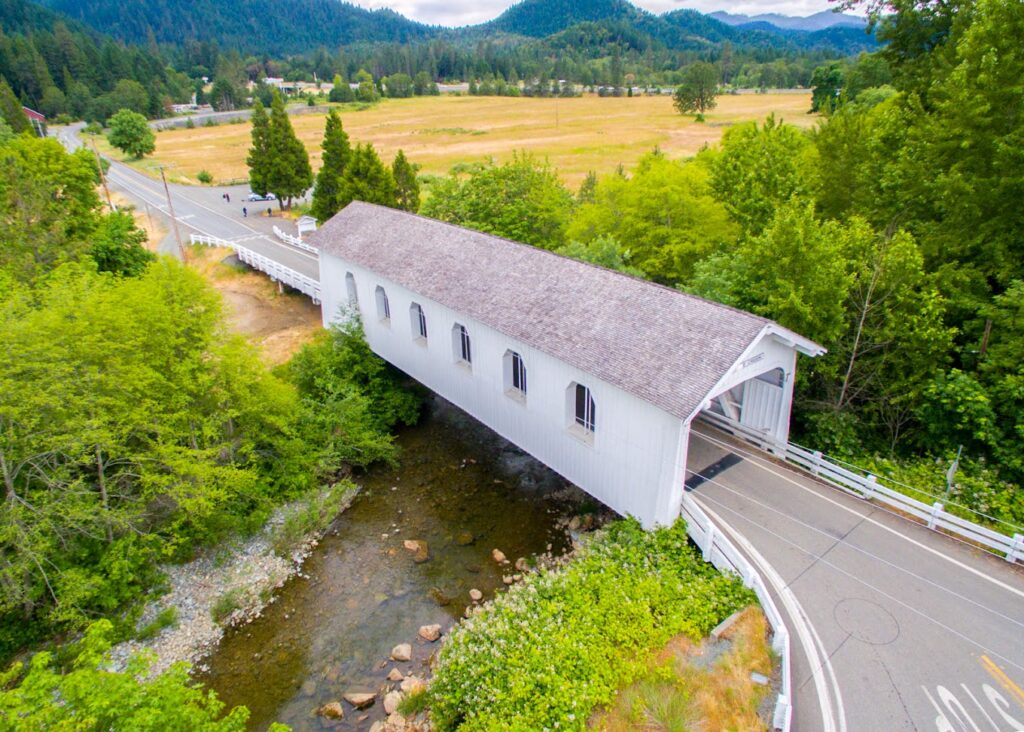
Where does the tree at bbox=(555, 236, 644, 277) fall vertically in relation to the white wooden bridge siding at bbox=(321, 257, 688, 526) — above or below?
above

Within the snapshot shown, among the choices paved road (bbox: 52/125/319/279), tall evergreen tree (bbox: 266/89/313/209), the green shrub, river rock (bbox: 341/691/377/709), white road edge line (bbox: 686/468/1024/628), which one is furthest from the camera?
tall evergreen tree (bbox: 266/89/313/209)

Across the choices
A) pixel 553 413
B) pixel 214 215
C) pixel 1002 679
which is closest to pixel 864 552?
pixel 1002 679

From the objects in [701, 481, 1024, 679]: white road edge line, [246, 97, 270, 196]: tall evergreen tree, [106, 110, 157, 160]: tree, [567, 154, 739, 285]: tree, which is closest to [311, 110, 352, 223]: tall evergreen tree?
[246, 97, 270, 196]: tall evergreen tree

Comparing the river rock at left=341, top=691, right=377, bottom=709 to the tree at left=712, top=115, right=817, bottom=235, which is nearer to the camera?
the river rock at left=341, top=691, right=377, bottom=709

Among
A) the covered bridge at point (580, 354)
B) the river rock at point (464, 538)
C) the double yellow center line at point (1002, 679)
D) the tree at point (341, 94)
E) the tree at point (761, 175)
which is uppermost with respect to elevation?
the tree at point (341, 94)

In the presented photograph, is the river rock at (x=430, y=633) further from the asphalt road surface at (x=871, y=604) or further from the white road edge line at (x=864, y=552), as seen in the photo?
the white road edge line at (x=864, y=552)

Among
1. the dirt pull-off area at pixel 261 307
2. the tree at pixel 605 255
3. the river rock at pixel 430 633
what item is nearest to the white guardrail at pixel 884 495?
the tree at pixel 605 255

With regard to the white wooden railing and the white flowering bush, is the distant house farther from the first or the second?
the white wooden railing
